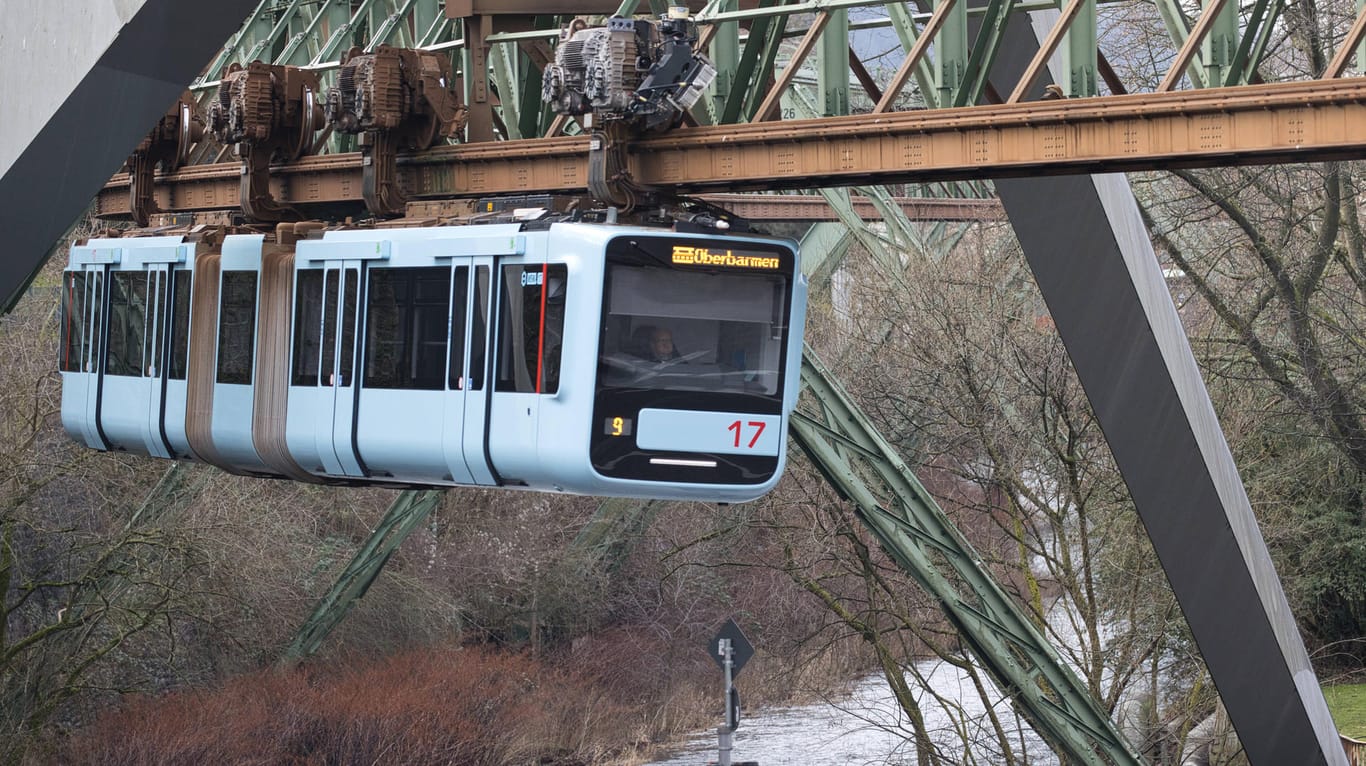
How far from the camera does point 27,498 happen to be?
20.2 meters

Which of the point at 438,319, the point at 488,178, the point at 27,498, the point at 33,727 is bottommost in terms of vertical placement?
the point at 33,727

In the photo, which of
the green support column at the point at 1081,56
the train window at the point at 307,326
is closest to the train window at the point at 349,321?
the train window at the point at 307,326

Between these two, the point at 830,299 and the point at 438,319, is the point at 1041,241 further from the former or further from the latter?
the point at 830,299

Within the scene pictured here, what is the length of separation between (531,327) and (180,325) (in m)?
5.33

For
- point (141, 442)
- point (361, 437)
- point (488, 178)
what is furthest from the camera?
point (141, 442)

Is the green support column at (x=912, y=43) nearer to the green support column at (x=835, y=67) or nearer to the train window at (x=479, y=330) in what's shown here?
the green support column at (x=835, y=67)

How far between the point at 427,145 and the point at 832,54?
4652 mm

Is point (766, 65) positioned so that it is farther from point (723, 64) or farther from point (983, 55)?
point (983, 55)

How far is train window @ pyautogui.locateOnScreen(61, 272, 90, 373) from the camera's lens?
1769 centimetres

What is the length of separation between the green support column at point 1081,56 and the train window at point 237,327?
712 cm

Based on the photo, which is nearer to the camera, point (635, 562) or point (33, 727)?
point (33, 727)

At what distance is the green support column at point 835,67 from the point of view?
38.8 ft

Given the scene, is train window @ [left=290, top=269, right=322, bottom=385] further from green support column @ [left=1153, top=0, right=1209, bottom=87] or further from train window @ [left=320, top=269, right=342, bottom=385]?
green support column @ [left=1153, top=0, right=1209, bottom=87]

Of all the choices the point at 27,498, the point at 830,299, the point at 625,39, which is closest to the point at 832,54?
the point at 625,39
